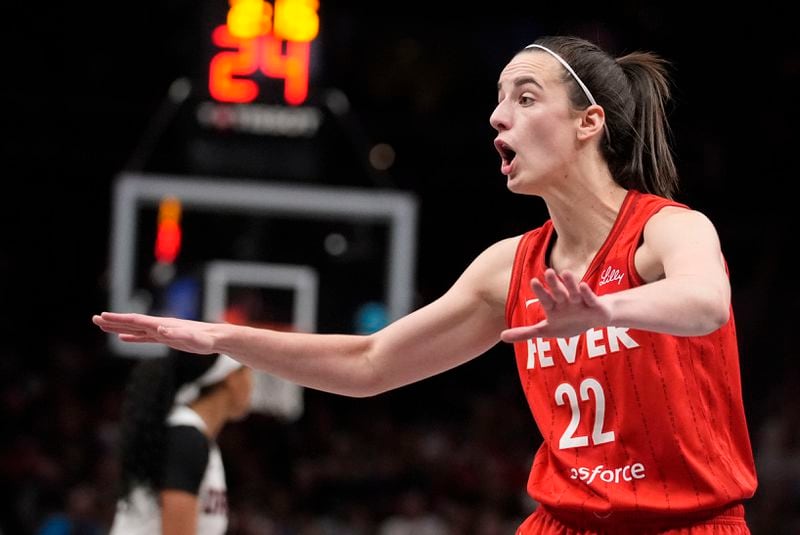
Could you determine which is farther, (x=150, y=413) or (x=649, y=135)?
(x=150, y=413)

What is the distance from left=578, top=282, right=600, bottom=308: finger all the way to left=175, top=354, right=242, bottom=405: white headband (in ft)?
8.69

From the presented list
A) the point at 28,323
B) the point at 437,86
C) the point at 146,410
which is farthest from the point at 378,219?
the point at 28,323

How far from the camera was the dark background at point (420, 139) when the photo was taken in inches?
432

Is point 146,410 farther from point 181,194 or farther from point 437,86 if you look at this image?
point 437,86

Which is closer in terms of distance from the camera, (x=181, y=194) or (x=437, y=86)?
(x=181, y=194)

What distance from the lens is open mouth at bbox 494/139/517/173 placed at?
2.85m

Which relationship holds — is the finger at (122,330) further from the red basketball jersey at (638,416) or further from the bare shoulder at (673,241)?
the bare shoulder at (673,241)

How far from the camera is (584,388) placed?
8.93ft

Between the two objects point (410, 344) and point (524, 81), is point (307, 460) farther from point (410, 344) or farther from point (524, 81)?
point (524, 81)

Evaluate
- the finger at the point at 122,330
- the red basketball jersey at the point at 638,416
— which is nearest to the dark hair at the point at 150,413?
the finger at the point at 122,330

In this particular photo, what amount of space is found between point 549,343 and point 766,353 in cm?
854

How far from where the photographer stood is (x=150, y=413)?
450 cm

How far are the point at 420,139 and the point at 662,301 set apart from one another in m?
8.92

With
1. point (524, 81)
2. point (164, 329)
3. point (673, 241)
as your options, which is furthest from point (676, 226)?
point (164, 329)
